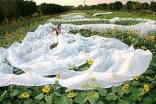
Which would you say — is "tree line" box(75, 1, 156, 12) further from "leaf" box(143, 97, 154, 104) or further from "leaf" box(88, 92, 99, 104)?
"leaf" box(88, 92, 99, 104)

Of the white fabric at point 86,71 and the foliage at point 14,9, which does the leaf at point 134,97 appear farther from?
the foliage at point 14,9

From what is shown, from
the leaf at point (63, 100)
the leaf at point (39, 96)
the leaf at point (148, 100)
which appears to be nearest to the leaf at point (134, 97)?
the leaf at point (148, 100)

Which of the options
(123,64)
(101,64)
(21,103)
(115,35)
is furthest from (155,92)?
(115,35)

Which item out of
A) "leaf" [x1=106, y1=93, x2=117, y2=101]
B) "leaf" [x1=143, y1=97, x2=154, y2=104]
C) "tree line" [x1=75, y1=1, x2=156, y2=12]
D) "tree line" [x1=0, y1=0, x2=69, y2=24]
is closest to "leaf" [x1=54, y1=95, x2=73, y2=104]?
"leaf" [x1=106, y1=93, x2=117, y2=101]

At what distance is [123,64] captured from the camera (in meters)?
4.51

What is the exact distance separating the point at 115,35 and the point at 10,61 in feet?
11.9

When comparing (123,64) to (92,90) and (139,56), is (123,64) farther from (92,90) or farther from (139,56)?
(92,90)

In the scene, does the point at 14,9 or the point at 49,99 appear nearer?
the point at 49,99

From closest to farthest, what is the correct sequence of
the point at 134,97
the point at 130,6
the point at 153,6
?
the point at 134,97
the point at 153,6
the point at 130,6

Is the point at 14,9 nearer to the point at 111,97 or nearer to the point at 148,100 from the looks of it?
the point at 111,97

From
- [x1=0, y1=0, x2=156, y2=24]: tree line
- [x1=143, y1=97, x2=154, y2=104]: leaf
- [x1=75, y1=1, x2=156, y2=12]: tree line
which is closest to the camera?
[x1=143, y1=97, x2=154, y2=104]: leaf

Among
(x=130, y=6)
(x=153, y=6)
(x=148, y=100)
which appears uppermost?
(x=148, y=100)

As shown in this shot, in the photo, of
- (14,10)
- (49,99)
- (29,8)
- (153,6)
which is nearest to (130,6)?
(153,6)

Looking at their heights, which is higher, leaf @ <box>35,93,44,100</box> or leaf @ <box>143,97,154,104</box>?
leaf @ <box>35,93,44,100</box>
